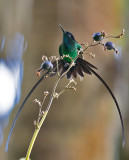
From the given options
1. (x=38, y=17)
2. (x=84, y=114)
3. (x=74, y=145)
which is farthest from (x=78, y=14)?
(x=74, y=145)

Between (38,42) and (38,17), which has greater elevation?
(38,17)

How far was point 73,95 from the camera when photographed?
1280mm

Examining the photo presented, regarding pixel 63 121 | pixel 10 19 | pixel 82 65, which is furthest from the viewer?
pixel 10 19

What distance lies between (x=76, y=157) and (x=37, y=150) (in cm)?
23

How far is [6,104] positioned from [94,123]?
53 centimetres

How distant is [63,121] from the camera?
48.6 inches

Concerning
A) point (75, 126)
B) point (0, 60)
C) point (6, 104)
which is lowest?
point (75, 126)

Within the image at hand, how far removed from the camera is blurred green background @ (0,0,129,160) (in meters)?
1.24

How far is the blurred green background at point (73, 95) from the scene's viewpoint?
48.9 inches

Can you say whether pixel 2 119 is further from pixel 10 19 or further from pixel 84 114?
pixel 10 19

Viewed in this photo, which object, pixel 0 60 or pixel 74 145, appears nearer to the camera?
pixel 74 145

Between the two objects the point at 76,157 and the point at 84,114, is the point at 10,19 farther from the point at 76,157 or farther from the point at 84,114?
the point at 76,157

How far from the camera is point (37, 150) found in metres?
1.25

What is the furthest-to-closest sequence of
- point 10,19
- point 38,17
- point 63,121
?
point 10,19
point 38,17
point 63,121
